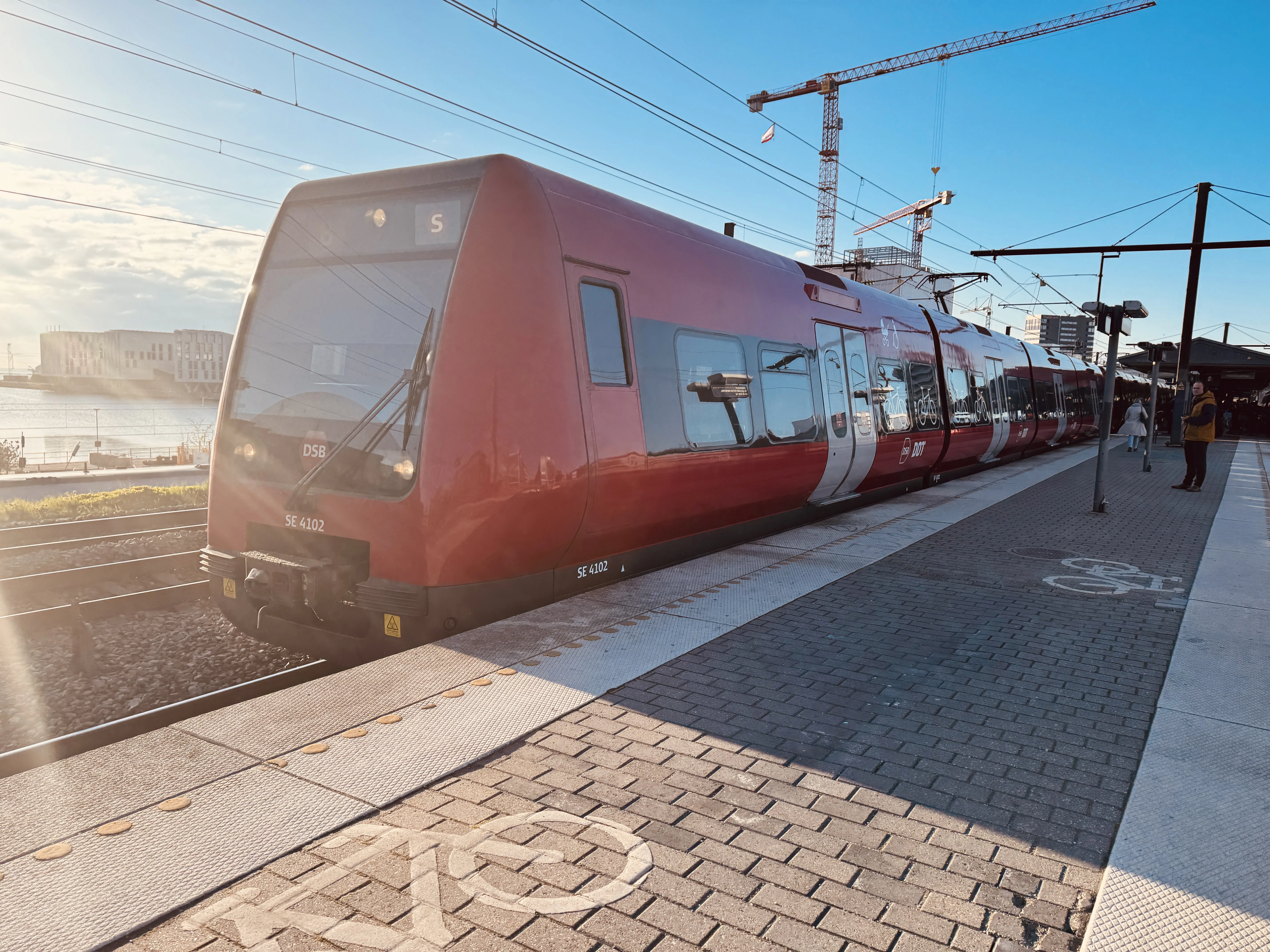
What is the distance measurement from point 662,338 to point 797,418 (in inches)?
108

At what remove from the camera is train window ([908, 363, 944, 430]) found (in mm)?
12461

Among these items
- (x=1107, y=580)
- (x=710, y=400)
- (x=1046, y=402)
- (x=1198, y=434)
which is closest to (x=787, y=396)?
(x=710, y=400)

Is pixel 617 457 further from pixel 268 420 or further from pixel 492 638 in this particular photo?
pixel 268 420

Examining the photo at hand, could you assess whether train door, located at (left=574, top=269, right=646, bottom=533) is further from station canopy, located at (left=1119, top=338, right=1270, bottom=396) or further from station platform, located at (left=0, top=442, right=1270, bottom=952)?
station canopy, located at (left=1119, top=338, right=1270, bottom=396)

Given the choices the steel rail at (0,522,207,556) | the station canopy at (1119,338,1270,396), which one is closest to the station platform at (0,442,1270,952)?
the steel rail at (0,522,207,556)

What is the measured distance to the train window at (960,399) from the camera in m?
14.4

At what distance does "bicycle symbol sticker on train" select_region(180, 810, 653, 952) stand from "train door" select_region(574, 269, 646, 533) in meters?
2.92

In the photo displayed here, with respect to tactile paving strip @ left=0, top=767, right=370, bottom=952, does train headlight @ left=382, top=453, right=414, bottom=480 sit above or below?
above

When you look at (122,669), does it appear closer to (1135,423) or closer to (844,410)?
(844,410)

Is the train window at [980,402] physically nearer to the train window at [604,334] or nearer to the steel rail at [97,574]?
the train window at [604,334]

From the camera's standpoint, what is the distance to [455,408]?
4.66 metres

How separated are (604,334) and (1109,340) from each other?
8.79 meters

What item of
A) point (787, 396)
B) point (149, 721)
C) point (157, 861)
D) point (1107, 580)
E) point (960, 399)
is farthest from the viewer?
point (960, 399)

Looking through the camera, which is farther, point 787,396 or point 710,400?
point 787,396
